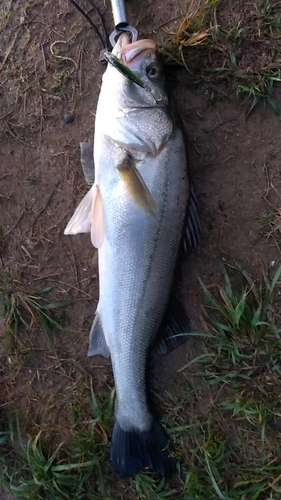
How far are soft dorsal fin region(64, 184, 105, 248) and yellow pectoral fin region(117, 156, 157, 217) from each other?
0.22 m

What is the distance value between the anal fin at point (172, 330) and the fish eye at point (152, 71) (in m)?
1.24

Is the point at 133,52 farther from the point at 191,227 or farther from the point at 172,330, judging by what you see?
the point at 172,330

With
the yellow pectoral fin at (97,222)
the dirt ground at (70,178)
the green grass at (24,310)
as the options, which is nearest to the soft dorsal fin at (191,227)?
the dirt ground at (70,178)

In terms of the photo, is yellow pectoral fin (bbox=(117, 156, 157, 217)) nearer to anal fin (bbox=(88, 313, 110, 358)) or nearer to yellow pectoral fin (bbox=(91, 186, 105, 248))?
yellow pectoral fin (bbox=(91, 186, 105, 248))

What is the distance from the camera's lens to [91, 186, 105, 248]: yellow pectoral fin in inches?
115

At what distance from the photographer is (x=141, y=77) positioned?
9.55 feet

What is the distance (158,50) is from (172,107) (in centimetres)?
43

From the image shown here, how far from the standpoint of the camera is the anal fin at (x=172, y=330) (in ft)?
10.1

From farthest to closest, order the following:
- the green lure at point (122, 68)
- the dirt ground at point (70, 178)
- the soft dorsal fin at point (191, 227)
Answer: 1. the dirt ground at point (70, 178)
2. the soft dorsal fin at point (191, 227)
3. the green lure at point (122, 68)

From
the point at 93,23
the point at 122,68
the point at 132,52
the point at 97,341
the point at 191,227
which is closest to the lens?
the point at 122,68

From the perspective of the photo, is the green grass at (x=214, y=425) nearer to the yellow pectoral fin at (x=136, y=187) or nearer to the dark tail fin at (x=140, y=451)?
the dark tail fin at (x=140, y=451)

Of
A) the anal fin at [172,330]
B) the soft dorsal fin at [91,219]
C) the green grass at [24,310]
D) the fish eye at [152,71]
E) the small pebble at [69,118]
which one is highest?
the fish eye at [152,71]

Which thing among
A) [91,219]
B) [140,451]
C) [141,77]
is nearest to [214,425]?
[140,451]

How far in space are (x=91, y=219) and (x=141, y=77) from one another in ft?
2.68
